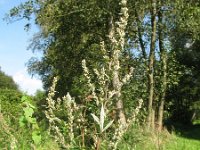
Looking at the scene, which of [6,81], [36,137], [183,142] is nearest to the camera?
[36,137]

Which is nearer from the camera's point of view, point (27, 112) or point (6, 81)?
point (27, 112)

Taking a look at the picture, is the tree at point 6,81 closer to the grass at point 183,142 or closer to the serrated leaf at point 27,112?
the grass at point 183,142

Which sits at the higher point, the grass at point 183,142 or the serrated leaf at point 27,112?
the grass at point 183,142

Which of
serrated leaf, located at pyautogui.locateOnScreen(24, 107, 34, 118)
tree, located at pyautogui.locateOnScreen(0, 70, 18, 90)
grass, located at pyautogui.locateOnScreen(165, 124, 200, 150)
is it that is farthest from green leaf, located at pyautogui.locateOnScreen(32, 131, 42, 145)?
tree, located at pyautogui.locateOnScreen(0, 70, 18, 90)

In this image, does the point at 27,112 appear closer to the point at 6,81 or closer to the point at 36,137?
the point at 36,137

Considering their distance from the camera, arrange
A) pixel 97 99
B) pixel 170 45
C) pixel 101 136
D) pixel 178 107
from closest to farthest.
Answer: pixel 101 136, pixel 97 99, pixel 170 45, pixel 178 107

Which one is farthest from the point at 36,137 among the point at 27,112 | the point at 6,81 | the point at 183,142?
the point at 6,81

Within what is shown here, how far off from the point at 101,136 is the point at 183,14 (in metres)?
23.3

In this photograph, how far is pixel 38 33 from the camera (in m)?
60.3

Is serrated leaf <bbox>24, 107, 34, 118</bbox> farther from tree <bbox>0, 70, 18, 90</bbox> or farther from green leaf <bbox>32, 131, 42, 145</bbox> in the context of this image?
tree <bbox>0, 70, 18, 90</bbox>

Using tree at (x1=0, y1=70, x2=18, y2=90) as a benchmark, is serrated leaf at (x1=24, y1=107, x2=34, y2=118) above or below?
below

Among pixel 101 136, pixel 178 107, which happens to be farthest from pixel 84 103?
pixel 178 107

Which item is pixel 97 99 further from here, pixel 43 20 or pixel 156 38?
pixel 156 38

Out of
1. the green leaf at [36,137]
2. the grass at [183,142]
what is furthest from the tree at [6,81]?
the green leaf at [36,137]
